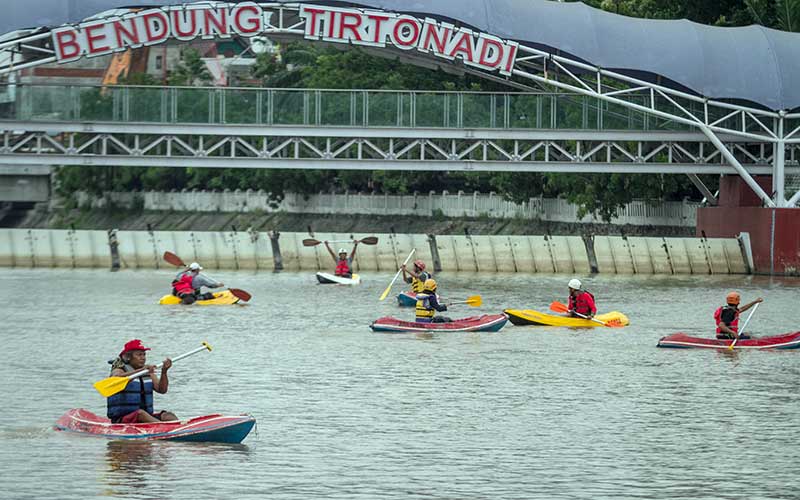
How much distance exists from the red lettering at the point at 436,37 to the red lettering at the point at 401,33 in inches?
15.1

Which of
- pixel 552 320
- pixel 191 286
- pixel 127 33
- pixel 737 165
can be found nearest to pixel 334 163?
pixel 127 33

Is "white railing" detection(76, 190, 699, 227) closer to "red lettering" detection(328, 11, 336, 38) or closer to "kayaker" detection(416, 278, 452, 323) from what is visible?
"red lettering" detection(328, 11, 336, 38)

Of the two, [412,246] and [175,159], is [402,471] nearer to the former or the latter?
[175,159]

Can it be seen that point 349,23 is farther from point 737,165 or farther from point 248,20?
point 737,165

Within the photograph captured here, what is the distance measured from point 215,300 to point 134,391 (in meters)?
27.8

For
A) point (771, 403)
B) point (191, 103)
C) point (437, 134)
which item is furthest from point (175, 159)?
point (771, 403)

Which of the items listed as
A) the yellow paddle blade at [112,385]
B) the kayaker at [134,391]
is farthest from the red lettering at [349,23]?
the yellow paddle blade at [112,385]

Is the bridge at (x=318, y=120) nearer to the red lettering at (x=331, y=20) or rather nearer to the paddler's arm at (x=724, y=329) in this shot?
the red lettering at (x=331, y=20)

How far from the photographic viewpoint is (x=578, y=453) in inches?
930

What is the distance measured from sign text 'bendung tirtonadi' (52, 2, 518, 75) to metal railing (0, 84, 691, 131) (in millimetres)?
2465

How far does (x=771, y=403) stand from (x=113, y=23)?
1483 inches

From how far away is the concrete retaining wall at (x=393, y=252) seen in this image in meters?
66.8

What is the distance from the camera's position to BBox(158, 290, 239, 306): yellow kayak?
5084 cm

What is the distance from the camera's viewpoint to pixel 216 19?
59.6 m
